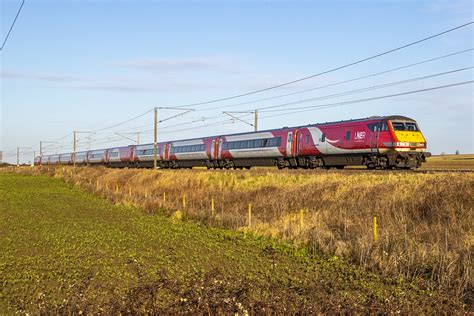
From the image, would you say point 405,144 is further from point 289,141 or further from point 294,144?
point 289,141

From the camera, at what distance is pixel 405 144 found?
2655 centimetres

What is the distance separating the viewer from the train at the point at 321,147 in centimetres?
2670

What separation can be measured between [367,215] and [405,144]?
33.3ft

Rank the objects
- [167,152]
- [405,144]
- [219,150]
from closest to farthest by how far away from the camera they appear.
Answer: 1. [405,144]
2. [219,150]
3. [167,152]

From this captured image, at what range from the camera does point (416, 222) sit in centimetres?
1655

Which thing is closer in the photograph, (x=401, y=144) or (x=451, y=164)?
(x=401, y=144)

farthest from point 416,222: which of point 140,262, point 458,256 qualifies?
point 140,262

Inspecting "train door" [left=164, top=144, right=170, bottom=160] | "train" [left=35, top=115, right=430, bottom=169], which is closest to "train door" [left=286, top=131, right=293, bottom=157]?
"train" [left=35, top=115, right=430, bottom=169]

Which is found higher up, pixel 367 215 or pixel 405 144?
pixel 405 144

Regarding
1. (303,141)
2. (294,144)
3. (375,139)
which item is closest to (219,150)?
(294,144)

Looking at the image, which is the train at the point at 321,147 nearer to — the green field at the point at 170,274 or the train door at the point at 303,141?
the train door at the point at 303,141

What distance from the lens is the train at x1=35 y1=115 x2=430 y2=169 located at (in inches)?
1051

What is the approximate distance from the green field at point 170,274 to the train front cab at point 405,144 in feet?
39.9

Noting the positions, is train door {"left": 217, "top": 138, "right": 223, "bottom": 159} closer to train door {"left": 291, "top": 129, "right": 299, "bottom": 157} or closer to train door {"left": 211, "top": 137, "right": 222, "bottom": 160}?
train door {"left": 211, "top": 137, "right": 222, "bottom": 160}
